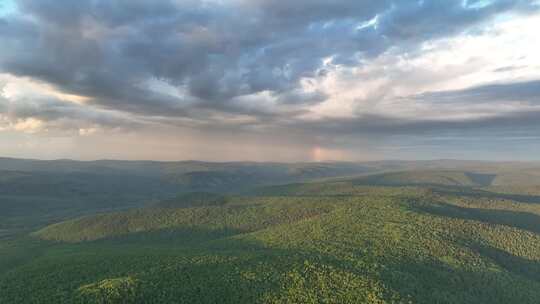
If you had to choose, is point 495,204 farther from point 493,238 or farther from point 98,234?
point 98,234

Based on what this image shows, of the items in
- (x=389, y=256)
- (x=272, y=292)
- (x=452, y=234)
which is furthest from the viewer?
(x=452, y=234)

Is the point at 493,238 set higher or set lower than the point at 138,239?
higher

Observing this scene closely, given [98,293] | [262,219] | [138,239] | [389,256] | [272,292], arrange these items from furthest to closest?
[262,219]
[138,239]
[389,256]
[272,292]
[98,293]

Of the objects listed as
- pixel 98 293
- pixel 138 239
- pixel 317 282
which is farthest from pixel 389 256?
pixel 138 239

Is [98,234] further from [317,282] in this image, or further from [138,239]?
[317,282]

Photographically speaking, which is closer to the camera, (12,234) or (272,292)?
(272,292)

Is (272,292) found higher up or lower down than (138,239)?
higher up

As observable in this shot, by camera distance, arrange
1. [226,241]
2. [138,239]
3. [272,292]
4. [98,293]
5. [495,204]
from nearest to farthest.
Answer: [98,293] → [272,292] → [226,241] → [138,239] → [495,204]

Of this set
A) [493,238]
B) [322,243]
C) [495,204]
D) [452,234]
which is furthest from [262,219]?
[495,204]

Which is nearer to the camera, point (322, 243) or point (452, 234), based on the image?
point (322, 243)
